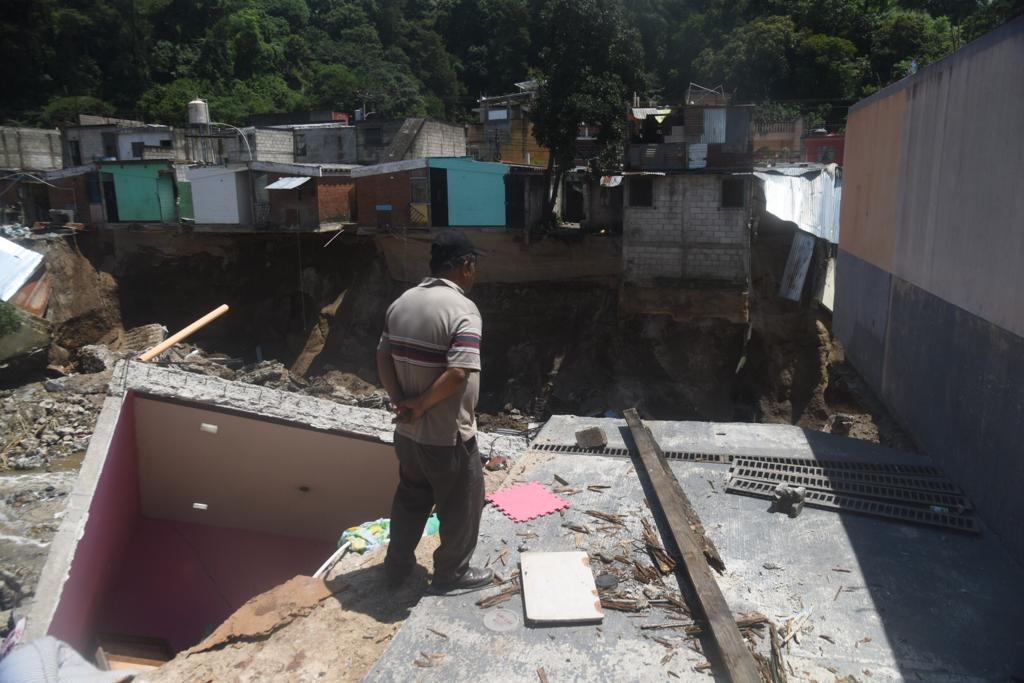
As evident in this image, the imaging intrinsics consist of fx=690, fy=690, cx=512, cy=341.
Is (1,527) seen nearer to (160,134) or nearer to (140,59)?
(160,134)

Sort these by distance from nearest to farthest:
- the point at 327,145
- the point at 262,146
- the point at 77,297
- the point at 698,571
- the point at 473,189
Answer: the point at 698,571
the point at 473,189
the point at 77,297
the point at 262,146
the point at 327,145

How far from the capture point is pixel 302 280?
74.0ft

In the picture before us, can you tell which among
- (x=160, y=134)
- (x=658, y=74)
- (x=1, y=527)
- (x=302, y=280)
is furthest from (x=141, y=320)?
(x=658, y=74)

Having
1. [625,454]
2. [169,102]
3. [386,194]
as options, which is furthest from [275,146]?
[625,454]

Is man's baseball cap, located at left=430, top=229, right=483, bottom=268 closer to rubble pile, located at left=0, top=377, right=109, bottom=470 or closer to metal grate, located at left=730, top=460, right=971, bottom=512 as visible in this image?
metal grate, located at left=730, top=460, right=971, bottom=512

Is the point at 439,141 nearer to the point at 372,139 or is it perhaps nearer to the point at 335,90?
the point at 372,139

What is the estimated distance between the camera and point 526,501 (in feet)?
12.4

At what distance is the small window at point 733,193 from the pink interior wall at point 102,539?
48.4 ft

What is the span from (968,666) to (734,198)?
51.0 ft

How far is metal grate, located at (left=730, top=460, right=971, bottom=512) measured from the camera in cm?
380

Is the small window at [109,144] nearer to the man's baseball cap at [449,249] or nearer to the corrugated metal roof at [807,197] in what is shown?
the corrugated metal roof at [807,197]

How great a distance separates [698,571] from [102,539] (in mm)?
4194

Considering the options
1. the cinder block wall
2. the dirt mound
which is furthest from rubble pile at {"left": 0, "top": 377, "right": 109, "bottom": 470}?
the cinder block wall

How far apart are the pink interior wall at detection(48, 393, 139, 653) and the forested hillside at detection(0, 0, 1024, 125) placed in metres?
17.1
